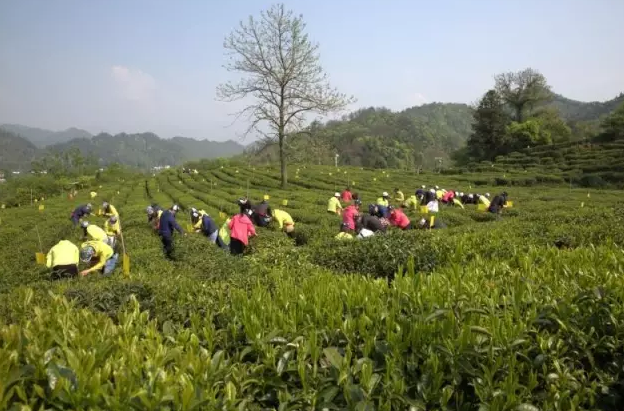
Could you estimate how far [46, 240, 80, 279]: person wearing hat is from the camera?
308 inches

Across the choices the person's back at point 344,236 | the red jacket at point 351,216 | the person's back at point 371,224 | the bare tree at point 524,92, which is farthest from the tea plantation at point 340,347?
the bare tree at point 524,92

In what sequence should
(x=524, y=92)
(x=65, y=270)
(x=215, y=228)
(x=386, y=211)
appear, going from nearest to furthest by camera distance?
(x=65, y=270), (x=215, y=228), (x=386, y=211), (x=524, y=92)

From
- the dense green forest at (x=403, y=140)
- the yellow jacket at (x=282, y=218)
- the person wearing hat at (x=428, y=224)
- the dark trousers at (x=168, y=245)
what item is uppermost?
the dense green forest at (x=403, y=140)

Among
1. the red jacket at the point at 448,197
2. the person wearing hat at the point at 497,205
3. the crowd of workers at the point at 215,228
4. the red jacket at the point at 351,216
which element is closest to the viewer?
the crowd of workers at the point at 215,228

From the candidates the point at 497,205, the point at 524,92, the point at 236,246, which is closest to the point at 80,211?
the point at 236,246

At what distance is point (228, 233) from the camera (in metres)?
11.2

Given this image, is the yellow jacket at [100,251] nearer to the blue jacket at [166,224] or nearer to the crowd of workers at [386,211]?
the blue jacket at [166,224]

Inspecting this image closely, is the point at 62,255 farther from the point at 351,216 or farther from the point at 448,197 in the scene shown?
the point at 448,197

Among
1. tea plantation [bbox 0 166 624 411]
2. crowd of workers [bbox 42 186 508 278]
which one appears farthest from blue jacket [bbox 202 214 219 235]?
tea plantation [bbox 0 166 624 411]

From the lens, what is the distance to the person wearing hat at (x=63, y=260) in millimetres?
7820

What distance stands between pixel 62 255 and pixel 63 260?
0.10m

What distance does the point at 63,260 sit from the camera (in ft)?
25.7

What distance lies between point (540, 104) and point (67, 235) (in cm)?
6717

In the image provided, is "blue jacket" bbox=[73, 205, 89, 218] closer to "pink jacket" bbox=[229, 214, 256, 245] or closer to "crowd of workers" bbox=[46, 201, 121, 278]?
"crowd of workers" bbox=[46, 201, 121, 278]
